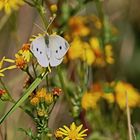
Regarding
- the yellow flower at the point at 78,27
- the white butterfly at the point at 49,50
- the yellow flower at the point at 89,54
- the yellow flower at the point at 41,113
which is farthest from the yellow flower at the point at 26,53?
the yellow flower at the point at 78,27

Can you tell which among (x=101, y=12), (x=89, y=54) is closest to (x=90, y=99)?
(x=89, y=54)

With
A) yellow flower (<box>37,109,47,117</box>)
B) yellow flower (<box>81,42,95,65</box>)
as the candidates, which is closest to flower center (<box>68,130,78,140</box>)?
yellow flower (<box>37,109,47,117</box>)

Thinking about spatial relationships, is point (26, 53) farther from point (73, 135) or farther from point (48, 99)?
point (73, 135)

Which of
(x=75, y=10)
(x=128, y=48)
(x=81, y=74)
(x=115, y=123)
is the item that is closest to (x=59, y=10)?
(x=75, y=10)

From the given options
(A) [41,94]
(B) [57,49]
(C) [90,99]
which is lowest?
(A) [41,94]

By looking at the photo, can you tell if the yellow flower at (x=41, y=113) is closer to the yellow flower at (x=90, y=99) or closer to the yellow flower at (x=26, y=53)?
the yellow flower at (x=26, y=53)

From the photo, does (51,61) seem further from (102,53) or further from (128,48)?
(128,48)

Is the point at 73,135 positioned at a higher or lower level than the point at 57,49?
lower
